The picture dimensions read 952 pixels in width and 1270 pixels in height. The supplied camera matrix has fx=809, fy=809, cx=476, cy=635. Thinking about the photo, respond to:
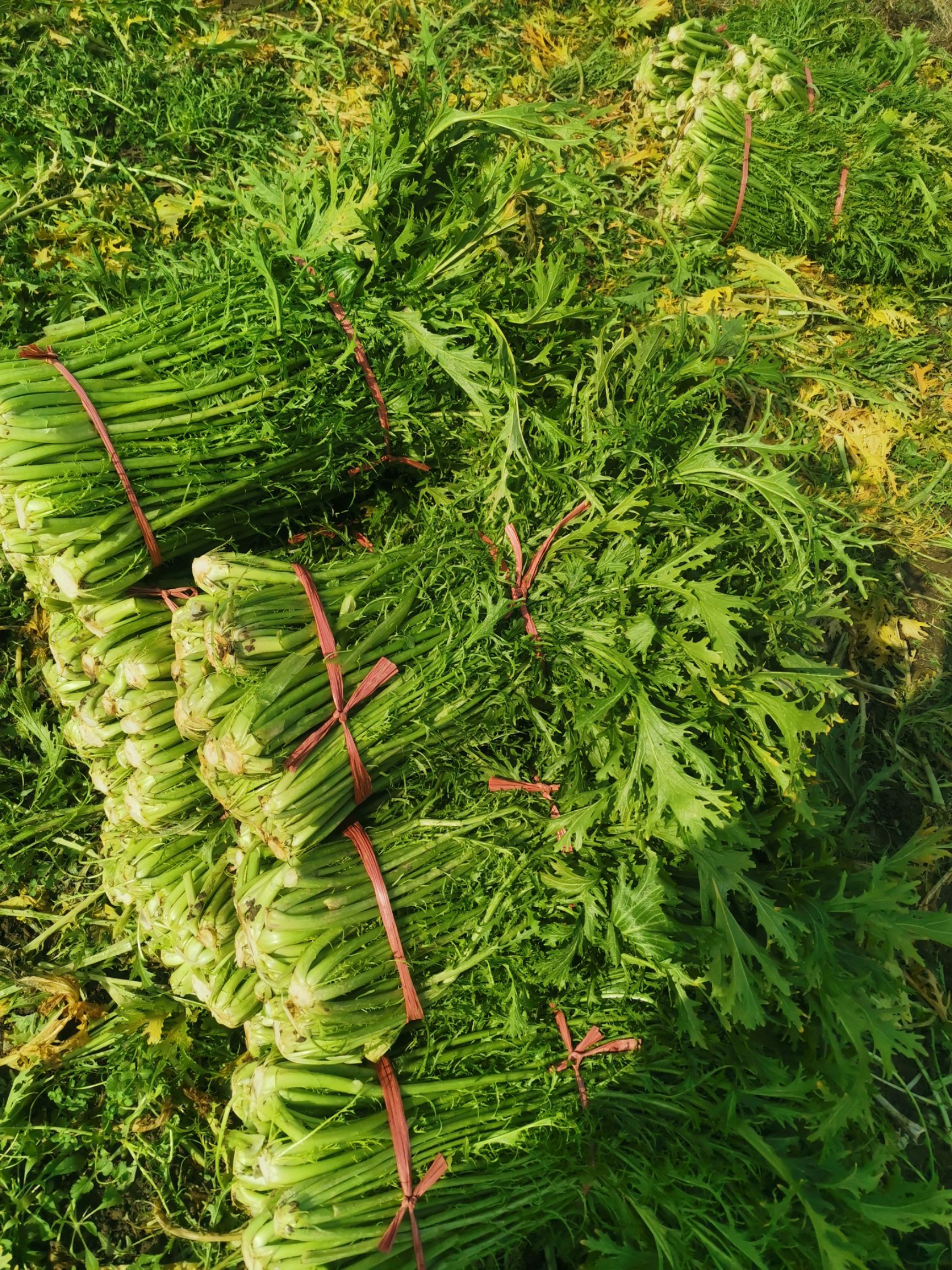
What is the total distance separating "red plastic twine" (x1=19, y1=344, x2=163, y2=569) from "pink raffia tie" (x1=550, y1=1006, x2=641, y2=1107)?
2.23 metres

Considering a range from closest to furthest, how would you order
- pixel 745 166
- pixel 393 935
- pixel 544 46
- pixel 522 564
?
1. pixel 393 935
2. pixel 522 564
3. pixel 745 166
4. pixel 544 46

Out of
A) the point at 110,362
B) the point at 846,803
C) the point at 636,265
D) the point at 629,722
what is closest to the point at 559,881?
the point at 629,722

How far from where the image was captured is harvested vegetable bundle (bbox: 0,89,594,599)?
2.92 meters

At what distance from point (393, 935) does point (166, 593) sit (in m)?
1.58

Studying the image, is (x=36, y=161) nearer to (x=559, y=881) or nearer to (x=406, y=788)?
(x=406, y=788)

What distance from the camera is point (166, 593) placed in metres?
3.18

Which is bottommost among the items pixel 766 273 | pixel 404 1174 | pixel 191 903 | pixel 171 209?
pixel 404 1174

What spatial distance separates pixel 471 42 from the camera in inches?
205

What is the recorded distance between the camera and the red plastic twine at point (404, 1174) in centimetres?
242

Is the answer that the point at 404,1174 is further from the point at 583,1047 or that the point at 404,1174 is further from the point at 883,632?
the point at 883,632

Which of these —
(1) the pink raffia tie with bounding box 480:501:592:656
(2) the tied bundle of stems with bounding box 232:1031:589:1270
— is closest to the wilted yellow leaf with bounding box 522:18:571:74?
(1) the pink raffia tie with bounding box 480:501:592:656

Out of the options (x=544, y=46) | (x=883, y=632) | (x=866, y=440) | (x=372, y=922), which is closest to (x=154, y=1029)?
(x=372, y=922)

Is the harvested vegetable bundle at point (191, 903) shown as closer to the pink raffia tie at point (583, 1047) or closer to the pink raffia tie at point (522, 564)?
the pink raffia tie at point (583, 1047)

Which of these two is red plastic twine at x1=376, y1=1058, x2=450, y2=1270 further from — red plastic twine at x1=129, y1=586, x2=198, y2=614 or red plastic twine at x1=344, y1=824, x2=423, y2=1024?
red plastic twine at x1=129, y1=586, x2=198, y2=614
